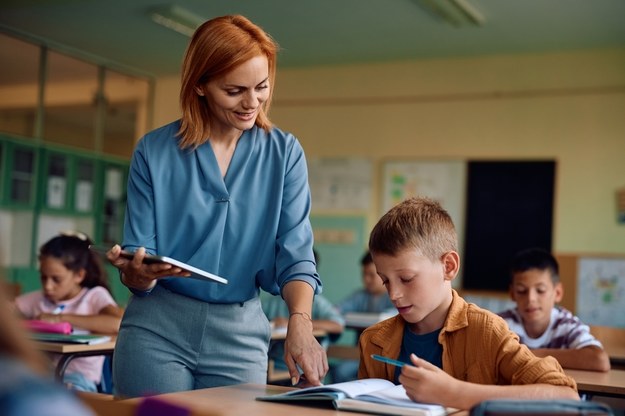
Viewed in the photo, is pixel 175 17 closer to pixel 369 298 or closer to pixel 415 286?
pixel 369 298

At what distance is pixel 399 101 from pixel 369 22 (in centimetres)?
136

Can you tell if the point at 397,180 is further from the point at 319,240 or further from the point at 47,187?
the point at 47,187

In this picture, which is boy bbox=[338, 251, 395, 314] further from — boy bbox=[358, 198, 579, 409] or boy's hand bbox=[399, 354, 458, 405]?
boy's hand bbox=[399, 354, 458, 405]

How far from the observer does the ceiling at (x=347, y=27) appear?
652cm

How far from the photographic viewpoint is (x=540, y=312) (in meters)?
3.56

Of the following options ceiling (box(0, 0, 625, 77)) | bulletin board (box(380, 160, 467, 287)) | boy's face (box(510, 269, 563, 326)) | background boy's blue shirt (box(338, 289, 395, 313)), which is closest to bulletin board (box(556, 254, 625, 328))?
bulletin board (box(380, 160, 467, 287))

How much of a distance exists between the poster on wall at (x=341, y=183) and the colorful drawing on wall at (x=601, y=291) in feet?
6.98

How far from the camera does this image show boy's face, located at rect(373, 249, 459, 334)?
1829mm

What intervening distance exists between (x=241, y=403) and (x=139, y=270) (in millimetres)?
346

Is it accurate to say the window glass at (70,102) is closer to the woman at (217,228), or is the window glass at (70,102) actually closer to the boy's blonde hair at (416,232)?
the woman at (217,228)

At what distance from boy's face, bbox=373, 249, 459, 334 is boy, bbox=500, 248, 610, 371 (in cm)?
141

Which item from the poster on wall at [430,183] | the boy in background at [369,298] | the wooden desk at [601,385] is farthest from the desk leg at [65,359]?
the poster on wall at [430,183]

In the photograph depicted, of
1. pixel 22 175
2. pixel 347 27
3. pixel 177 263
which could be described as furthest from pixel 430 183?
pixel 177 263

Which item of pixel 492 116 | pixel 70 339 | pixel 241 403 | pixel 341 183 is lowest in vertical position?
pixel 70 339
